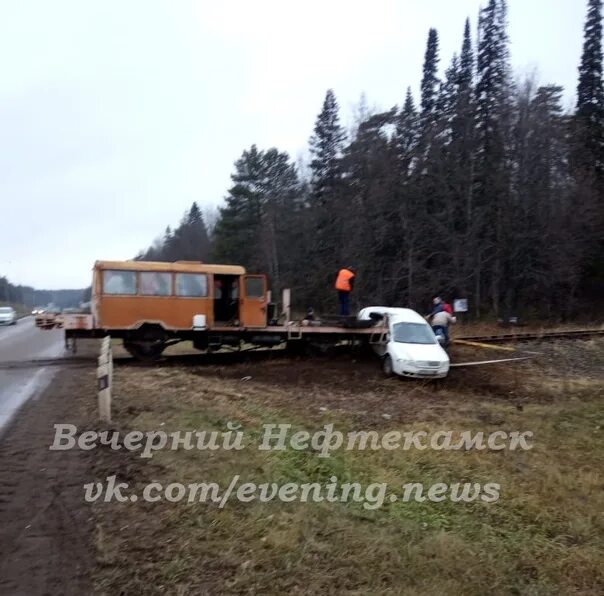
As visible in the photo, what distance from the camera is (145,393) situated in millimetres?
11156

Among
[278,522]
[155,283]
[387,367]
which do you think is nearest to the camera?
[278,522]

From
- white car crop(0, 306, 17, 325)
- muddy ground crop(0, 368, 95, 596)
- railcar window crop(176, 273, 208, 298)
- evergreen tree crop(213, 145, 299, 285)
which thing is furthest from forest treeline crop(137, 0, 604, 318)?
muddy ground crop(0, 368, 95, 596)

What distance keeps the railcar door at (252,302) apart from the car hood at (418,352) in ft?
13.1

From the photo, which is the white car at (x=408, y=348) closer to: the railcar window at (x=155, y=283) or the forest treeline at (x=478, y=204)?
the railcar window at (x=155, y=283)

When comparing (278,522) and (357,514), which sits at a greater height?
(278,522)

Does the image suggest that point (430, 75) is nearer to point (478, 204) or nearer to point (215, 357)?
point (478, 204)

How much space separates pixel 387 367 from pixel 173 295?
20.9 feet

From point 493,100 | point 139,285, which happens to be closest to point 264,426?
point 139,285

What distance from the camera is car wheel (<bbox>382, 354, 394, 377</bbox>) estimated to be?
16.5 metres

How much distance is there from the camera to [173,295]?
17.2 m

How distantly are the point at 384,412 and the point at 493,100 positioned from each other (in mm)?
35840

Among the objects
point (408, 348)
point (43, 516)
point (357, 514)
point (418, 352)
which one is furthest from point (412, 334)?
point (43, 516)

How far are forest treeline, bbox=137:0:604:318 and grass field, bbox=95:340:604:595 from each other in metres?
25.5

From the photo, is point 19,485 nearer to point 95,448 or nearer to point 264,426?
point 95,448
